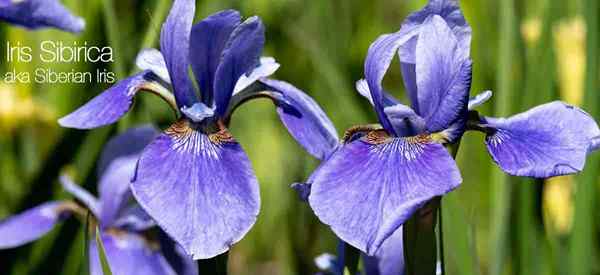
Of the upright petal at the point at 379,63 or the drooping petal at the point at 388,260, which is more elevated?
the upright petal at the point at 379,63

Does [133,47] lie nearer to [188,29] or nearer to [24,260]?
[24,260]

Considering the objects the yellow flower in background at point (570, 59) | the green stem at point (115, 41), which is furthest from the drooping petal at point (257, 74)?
the yellow flower in background at point (570, 59)

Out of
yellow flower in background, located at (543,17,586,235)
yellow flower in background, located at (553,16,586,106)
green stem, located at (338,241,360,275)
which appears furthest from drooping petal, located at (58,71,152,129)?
yellow flower in background, located at (553,16,586,106)

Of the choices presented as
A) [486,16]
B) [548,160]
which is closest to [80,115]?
[548,160]

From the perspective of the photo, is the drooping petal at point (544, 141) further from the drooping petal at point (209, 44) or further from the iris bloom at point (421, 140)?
the drooping petal at point (209, 44)

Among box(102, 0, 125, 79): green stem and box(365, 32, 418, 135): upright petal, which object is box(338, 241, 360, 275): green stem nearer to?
box(365, 32, 418, 135): upright petal

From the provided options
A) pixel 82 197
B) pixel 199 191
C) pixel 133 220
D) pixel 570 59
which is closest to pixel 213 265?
pixel 199 191
